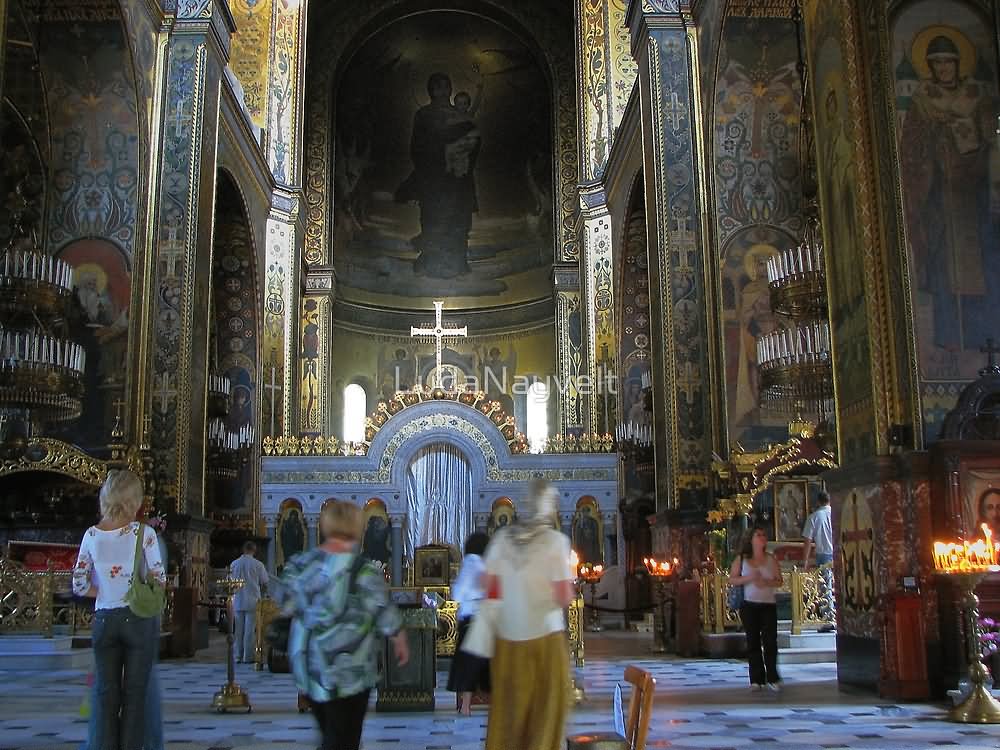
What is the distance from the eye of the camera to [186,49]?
58.4 ft

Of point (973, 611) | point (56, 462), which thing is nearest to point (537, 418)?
A: point (56, 462)

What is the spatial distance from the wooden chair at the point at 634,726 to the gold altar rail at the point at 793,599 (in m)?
9.95

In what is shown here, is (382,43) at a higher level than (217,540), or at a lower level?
higher

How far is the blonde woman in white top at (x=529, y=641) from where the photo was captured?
498 cm

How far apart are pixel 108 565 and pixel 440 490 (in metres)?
19.4

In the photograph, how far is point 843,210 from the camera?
10461 mm

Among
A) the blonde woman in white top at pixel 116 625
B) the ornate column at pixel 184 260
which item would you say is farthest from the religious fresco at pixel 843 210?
the ornate column at pixel 184 260

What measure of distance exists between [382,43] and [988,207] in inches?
1150

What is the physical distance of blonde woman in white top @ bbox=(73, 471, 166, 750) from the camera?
18.2ft

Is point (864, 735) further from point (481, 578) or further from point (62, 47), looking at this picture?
point (62, 47)

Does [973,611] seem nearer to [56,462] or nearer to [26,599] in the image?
[26,599]

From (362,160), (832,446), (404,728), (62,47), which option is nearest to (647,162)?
(832,446)

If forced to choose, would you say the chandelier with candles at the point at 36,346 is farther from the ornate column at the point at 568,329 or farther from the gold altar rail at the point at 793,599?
the ornate column at the point at 568,329

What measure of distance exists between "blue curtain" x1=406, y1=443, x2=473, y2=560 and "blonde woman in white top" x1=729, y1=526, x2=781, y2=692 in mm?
14950
